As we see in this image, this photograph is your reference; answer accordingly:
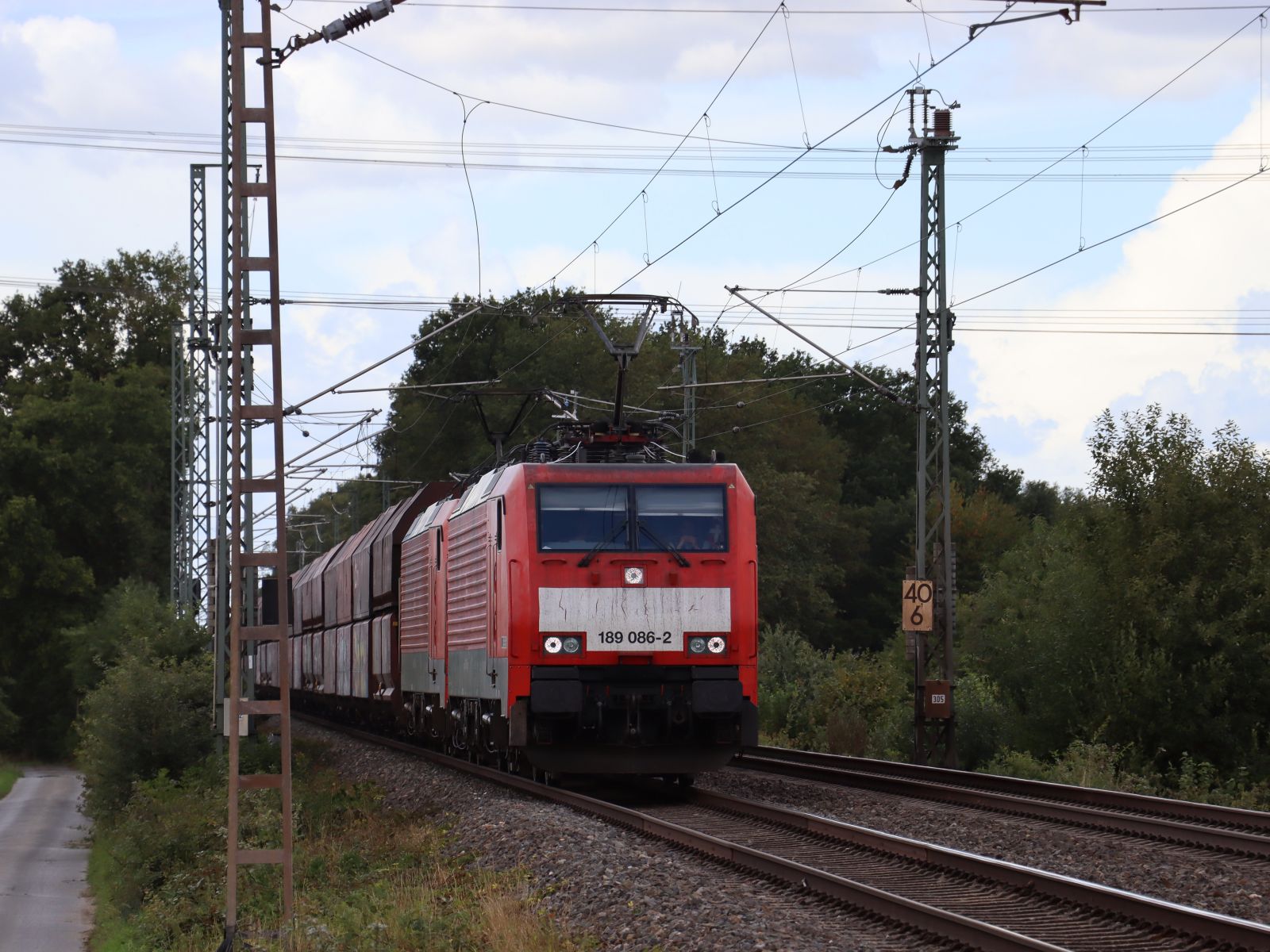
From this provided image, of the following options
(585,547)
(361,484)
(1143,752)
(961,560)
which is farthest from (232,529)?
(361,484)

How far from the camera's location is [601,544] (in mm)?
16438

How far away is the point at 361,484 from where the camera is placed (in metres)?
86.9

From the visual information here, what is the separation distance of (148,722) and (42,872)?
13.4ft

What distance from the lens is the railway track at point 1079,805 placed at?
12.9 meters

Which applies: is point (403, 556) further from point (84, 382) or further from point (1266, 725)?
point (84, 382)

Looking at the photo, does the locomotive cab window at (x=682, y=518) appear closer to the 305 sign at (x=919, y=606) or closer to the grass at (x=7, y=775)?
the 305 sign at (x=919, y=606)

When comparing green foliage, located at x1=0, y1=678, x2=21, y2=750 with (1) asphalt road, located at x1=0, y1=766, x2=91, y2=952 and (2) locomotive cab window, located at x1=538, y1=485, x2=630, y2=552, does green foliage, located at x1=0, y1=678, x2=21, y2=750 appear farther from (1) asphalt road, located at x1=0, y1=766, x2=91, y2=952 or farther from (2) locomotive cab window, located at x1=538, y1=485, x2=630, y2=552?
(2) locomotive cab window, located at x1=538, y1=485, x2=630, y2=552

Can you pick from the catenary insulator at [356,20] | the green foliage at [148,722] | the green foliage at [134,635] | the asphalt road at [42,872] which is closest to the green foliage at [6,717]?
the green foliage at [134,635]

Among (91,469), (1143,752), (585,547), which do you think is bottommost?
(1143,752)

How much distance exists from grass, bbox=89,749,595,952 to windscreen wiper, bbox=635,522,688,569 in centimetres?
348

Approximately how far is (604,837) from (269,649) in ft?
107

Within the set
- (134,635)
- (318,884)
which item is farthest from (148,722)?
(318,884)

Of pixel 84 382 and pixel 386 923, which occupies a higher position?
pixel 84 382

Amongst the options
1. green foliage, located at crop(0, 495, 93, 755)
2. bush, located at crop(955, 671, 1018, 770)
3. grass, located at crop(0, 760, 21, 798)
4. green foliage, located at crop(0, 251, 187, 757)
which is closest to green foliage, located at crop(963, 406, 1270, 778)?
bush, located at crop(955, 671, 1018, 770)
